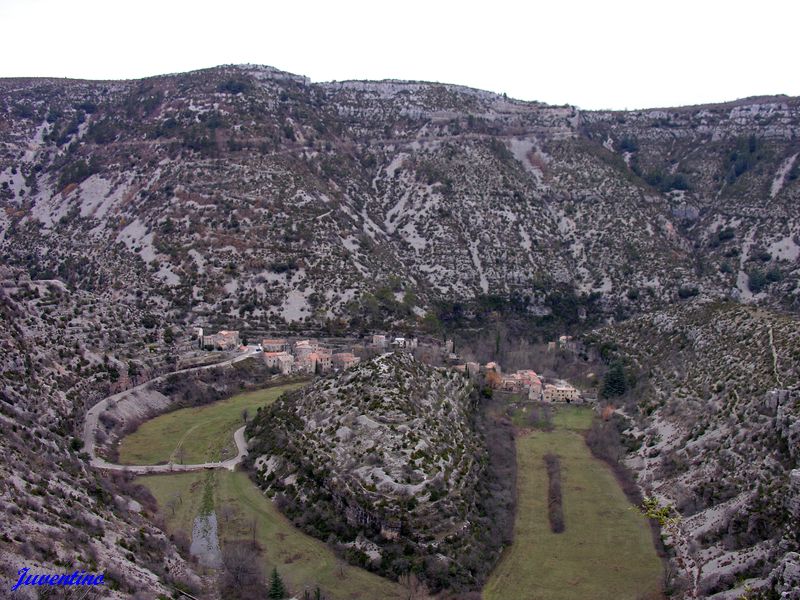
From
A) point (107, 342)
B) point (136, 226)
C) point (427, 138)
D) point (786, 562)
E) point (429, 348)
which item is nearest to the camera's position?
point (786, 562)

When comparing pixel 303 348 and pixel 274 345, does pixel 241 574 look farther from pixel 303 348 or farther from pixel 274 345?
pixel 274 345

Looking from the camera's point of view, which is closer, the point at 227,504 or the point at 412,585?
the point at 412,585

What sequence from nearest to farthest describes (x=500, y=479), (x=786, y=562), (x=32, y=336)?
(x=786, y=562) → (x=500, y=479) → (x=32, y=336)

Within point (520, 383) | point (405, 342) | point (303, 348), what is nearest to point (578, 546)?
point (520, 383)

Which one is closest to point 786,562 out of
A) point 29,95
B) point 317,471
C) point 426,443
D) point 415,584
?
point 415,584

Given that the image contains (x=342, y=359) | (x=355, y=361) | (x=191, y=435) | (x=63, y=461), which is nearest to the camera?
(x=63, y=461)

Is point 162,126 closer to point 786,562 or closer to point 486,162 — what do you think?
point 486,162

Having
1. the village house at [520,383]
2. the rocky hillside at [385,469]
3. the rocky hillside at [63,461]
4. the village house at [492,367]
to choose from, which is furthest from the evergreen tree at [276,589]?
the village house at [492,367]

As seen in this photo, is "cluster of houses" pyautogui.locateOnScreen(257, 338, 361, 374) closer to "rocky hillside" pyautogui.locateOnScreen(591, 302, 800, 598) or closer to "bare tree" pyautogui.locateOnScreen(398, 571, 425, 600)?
"rocky hillside" pyautogui.locateOnScreen(591, 302, 800, 598)
